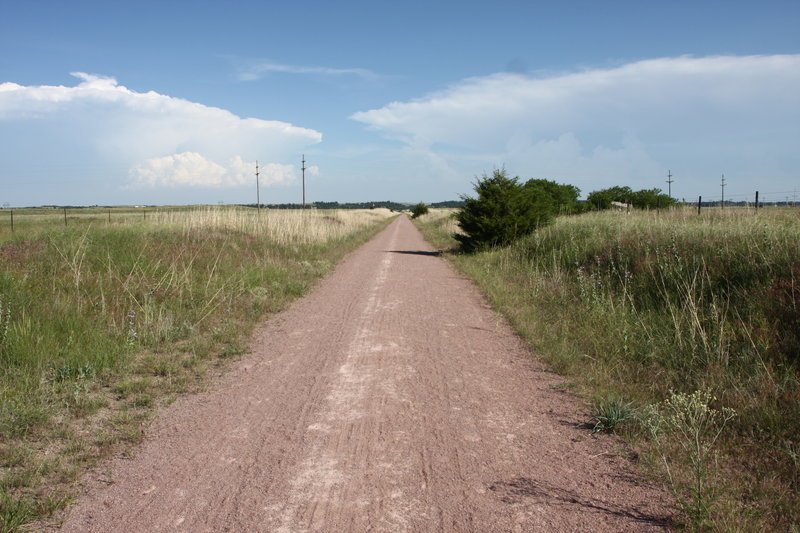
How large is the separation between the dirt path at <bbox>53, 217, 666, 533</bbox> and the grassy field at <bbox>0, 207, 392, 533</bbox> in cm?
35

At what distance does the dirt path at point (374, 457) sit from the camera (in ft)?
9.05

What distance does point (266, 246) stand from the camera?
17.1 metres

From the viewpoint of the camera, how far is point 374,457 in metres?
3.42

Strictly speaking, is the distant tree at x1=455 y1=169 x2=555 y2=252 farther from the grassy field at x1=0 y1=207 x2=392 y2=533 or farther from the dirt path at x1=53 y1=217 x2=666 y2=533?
the dirt path at x1=53 y1=217 x2=666 y2=533

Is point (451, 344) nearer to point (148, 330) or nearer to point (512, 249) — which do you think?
point (148, 330)

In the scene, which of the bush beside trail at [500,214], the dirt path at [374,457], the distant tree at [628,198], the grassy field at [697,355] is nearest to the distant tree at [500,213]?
the bush beside trail at [500,214]

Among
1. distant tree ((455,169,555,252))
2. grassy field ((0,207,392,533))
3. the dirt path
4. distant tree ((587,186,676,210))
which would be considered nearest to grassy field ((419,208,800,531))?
the dirt path

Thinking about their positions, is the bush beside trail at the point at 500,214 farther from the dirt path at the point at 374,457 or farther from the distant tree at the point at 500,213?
the dirt path at the point at 374,457

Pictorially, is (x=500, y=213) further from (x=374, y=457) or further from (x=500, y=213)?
(x=374, y=457)

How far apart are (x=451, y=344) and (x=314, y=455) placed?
11.0 feet

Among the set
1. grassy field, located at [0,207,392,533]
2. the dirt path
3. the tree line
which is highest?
the tree line

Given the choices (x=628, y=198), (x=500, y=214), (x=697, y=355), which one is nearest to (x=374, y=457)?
(x=697, y=355)

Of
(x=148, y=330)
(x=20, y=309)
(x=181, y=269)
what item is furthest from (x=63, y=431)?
(x=181, y=269)

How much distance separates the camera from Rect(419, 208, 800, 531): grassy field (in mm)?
3152
